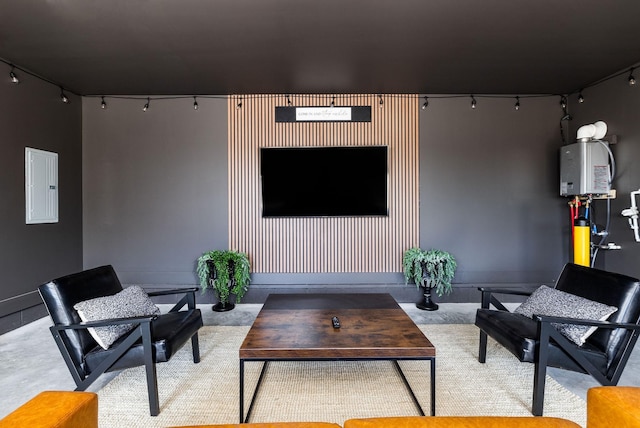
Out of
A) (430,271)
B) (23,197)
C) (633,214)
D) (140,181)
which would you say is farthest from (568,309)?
(23,197)

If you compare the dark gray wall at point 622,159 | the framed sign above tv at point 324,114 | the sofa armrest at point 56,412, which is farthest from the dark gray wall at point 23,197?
the dark gray wall at point 622,159

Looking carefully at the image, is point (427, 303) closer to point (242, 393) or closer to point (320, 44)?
point (242, 393)

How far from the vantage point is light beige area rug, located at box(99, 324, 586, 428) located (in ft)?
6.74

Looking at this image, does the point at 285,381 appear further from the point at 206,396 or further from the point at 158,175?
the point at 158,175

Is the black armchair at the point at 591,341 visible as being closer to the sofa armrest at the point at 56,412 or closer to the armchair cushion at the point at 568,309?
the armchair cushion at the point at 568,309

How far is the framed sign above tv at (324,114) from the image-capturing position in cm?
462

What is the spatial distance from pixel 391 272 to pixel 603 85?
3.50m

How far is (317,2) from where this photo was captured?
2545mm

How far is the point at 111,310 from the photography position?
2271 mm

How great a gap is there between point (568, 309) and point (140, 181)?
4.99 meters

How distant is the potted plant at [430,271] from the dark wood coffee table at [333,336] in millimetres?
1400

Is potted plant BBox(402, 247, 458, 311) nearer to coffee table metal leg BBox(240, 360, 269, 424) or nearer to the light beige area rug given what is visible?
the light beige area rug

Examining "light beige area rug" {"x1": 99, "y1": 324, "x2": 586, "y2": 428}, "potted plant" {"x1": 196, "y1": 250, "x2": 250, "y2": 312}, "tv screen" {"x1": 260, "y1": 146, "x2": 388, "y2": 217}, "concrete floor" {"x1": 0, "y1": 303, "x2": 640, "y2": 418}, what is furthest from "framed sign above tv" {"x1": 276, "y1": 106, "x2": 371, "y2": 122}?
"light beige area rug" {"x1": 99, "y1": 324, "x2": 586, "y2": 428}

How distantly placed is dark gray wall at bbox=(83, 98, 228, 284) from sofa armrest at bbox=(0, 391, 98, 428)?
11.5 ft
